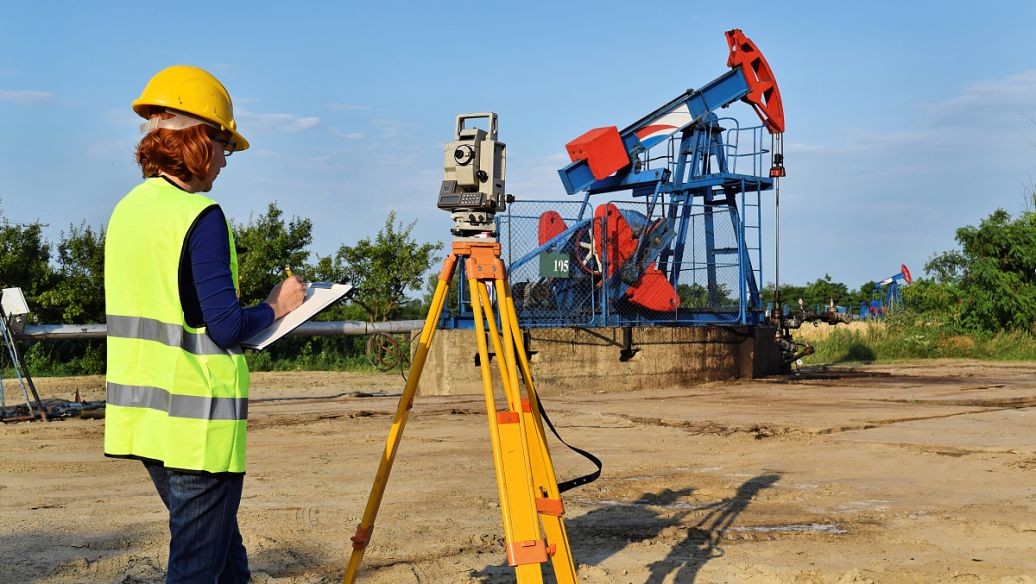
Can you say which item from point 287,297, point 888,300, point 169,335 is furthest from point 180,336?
point 888,300

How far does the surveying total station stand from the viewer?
3256mm

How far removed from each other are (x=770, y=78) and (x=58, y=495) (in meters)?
14.5

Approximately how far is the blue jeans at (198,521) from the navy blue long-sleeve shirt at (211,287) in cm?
35

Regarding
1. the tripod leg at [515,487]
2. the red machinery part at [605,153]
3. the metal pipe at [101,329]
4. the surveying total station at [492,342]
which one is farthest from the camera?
the red machinery part at [605,153]

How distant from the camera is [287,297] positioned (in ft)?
8.30

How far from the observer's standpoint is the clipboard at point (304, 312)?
2.43 m

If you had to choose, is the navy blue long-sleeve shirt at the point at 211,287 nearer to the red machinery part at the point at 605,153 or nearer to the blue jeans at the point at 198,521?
the blue jeans at the point at 198,521

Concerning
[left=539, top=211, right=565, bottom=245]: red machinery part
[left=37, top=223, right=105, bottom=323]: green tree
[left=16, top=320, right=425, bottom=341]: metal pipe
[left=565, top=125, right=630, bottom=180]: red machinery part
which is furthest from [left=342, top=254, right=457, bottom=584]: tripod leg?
[left=37, top=223, right=105, bottom=323]: green tree

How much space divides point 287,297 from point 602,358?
1289cm

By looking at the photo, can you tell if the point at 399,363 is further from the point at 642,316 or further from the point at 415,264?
the point at 415,264

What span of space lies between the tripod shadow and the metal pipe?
329 inches

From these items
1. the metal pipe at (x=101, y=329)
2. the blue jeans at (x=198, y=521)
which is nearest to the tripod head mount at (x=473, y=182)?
the blue jeans at (x=198, y=521)

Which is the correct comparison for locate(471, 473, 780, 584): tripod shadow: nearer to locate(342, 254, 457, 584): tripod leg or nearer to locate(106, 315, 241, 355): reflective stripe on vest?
locate(342, 254, 457, 584): tripod leg

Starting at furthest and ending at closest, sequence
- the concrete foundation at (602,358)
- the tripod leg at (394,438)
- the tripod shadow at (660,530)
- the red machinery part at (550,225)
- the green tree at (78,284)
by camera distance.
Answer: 1. the green tree at (78,284)
2. the red machinery part at (550,225)
3. the concrete foundation at (602,358)
4. the tripod shadow at (660,530)
5. the tripod leg at (394,438)
